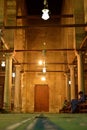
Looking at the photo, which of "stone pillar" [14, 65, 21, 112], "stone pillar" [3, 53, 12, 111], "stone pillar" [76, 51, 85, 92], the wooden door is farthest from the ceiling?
"stone pillar" [76, 51, 85, 92]

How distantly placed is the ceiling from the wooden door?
30.0ft

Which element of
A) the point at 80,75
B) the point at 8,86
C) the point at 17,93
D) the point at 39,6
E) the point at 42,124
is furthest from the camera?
the point at 39,6

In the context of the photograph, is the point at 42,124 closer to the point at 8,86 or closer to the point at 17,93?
the point at 8,86

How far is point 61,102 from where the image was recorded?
101ft

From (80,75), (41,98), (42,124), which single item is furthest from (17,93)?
(42,124)

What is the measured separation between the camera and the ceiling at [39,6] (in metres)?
32.2

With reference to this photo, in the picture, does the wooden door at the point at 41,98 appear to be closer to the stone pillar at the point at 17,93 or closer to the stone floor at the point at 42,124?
the stone pillar at the point at 17,93

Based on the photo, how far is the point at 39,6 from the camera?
33.2 meters

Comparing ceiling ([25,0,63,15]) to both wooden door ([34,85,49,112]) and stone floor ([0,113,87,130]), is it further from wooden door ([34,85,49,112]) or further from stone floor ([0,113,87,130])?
stone floor ([0,113,87,130])

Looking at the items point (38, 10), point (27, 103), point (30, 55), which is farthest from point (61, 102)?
point (38, 10)

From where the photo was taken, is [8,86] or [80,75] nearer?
[80,75]

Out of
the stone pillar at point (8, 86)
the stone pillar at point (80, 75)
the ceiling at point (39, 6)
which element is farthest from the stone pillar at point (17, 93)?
the ceiling at point (39, 6)

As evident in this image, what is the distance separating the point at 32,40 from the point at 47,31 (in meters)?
2.03

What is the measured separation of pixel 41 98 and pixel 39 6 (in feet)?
35.2
